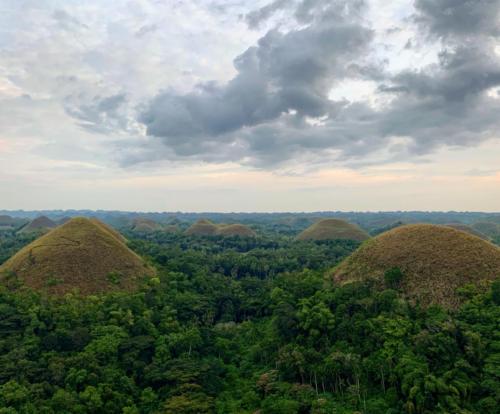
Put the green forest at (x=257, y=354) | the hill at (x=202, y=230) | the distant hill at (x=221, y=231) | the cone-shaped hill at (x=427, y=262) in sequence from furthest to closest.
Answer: the hill at (x=202, y=230) → the distant hill at (x=221, y=231) → the cone-shaped hill at (x=427, y=262) → the green forest at (x=257, y=354)

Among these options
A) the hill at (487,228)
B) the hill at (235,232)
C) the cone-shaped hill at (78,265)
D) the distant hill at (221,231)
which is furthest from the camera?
the hill at (487,228)

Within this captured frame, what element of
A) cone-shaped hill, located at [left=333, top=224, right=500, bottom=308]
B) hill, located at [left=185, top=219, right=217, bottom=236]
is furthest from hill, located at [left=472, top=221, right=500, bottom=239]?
cone-shaped hill, located at [left=333, top=224, right=500, bottom=308]

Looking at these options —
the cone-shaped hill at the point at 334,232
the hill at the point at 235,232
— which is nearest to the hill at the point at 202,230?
the hill at the point at 235,232

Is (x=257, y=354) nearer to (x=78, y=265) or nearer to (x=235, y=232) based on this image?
(x=78, y=265)

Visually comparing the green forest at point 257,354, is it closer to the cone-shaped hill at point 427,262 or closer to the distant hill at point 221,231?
the cone-shaped hill at point 427,262

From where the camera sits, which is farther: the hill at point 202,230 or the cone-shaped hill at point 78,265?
the hill at point 202,230
